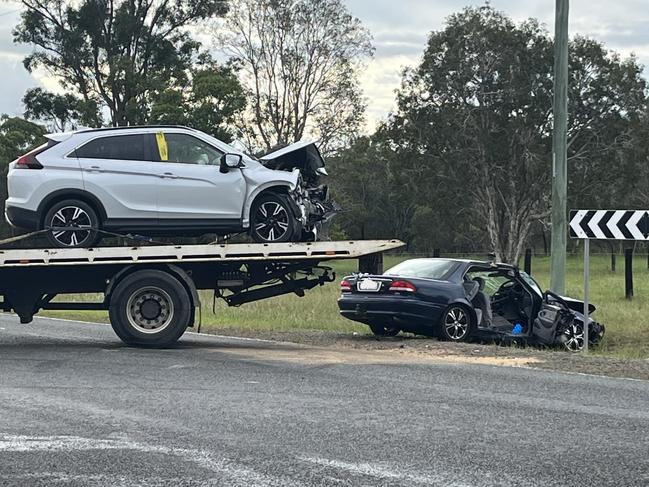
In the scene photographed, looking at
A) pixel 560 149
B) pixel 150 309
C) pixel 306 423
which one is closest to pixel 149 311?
pixel 150 309

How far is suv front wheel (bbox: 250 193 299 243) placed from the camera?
11.4m

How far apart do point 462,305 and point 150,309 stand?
4387 millimetres

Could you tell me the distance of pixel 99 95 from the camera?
149 feet

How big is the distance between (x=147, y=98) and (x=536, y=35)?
18.2m

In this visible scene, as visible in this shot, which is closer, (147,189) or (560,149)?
(147,189)

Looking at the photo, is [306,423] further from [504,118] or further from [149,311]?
[504,118]

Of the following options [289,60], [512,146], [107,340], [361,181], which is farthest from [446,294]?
[361,181]

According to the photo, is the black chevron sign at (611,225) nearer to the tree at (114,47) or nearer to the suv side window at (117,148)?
the suv side window at (117,148)

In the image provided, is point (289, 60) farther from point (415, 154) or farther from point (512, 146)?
point (512, 146)

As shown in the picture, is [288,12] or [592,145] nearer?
[592,145]

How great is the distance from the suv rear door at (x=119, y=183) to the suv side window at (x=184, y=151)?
0.25m

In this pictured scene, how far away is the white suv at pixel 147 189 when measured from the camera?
11055 mm

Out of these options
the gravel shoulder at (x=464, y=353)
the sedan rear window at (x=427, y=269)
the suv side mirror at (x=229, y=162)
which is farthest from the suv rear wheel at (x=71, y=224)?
the sedan rear window at (x=427, y=269)

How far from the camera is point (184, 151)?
1138 cm
